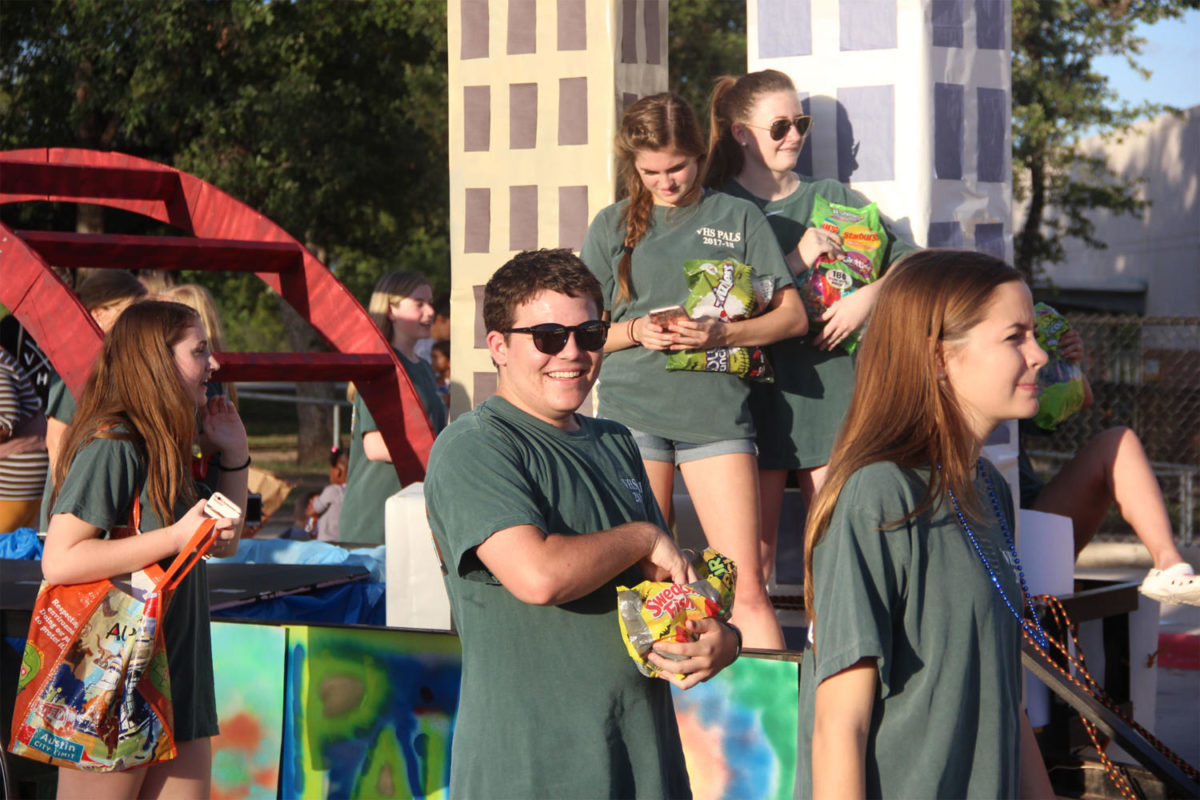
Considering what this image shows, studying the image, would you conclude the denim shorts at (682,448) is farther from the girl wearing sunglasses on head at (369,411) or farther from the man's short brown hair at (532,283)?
the girl wearing sunglasses on head at (369,411)

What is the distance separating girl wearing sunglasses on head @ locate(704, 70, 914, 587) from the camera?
198 inches

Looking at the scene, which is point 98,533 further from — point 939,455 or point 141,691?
point 939,455

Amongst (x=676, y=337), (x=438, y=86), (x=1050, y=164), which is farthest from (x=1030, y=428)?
(x=438, y=86)

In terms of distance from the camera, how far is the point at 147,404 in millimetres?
3730

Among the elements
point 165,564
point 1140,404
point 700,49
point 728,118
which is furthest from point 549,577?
point 700,49

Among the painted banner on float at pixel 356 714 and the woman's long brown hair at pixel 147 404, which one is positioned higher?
the woman's long brown hair at pixel 147 404

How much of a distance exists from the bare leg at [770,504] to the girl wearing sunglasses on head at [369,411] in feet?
6.36

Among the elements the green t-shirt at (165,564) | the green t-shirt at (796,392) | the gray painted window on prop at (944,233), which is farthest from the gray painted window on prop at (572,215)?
the green t-shirt at (165,564)

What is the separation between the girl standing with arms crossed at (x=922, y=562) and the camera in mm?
2279

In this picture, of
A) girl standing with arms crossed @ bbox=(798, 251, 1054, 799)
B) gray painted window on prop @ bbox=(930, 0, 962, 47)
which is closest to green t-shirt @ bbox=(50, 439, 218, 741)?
girl standing with arms crossed @ bbox=(798, 251, 1054, 799)

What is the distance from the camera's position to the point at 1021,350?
2469 millimetres

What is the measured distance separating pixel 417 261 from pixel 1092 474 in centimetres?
2612

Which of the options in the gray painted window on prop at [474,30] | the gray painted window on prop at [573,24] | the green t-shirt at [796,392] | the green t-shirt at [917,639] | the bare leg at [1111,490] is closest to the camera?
the green t-shirt at [917,639]

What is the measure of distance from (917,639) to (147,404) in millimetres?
2251
